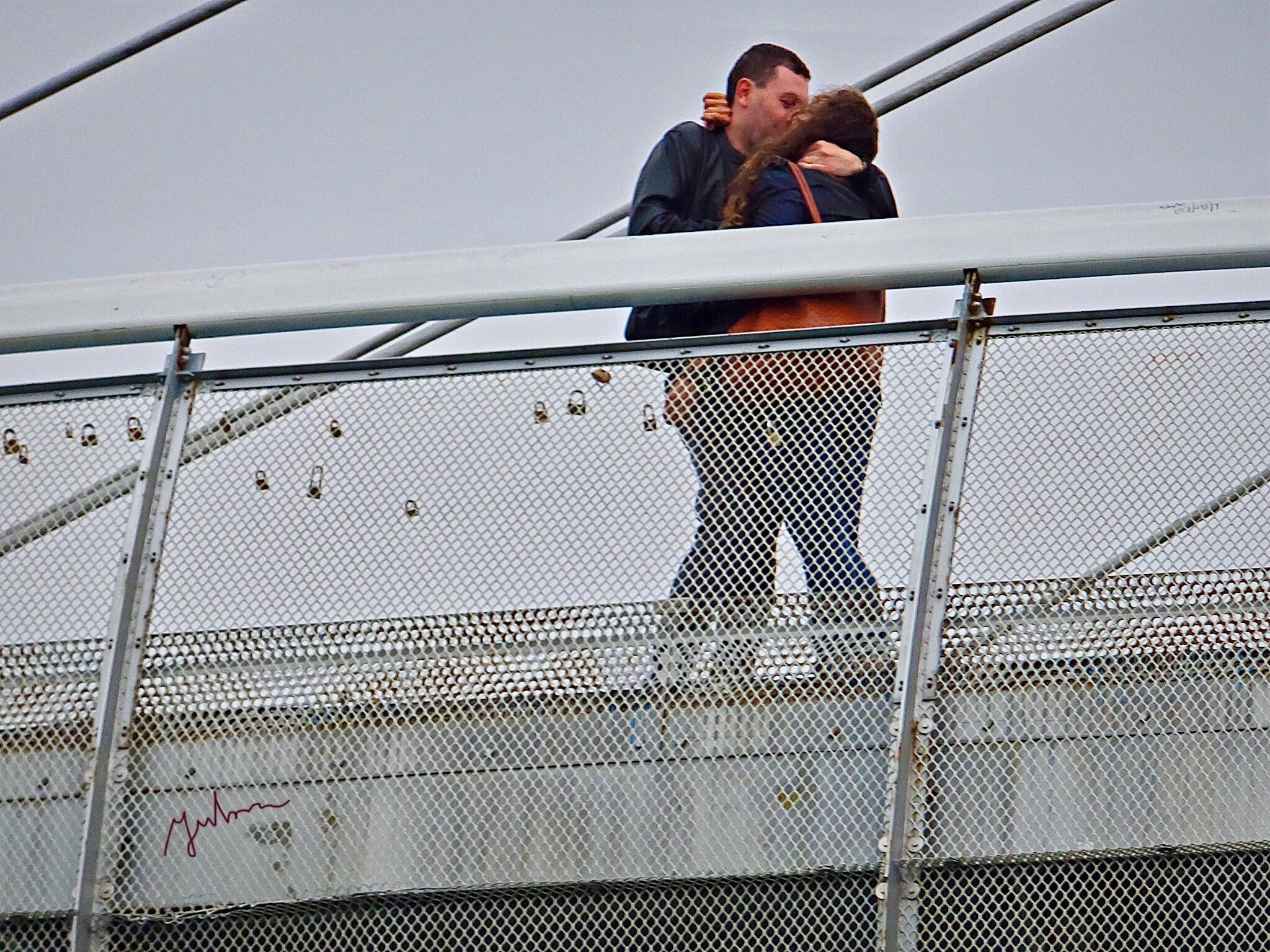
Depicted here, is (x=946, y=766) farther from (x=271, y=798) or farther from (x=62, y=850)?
(x=62, y=850)

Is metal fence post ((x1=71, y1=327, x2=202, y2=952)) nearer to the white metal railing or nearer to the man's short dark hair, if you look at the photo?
the white metal railing

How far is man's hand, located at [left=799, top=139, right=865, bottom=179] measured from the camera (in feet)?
10.3

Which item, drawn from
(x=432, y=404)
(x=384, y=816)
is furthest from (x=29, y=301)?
(x=384, y=816)

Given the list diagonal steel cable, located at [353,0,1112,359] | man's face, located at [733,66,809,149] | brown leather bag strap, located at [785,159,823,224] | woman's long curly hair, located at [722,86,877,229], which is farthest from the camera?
diagonal steel cable, located at [353,0,1112,359]

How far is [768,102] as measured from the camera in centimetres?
367

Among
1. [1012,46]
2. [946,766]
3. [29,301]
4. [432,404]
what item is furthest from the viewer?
[1012,46]

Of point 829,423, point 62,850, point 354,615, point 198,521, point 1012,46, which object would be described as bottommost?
point 62,850

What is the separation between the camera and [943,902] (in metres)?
2.33

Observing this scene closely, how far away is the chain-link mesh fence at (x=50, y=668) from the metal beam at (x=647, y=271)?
30 cm

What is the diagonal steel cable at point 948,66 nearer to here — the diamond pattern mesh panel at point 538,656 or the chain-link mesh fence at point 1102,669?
the diamond pattern mesh panel at point 538,656

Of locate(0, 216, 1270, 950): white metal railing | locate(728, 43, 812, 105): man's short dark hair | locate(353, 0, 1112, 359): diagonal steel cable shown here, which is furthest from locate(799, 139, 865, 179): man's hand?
locate(353, 0, 1112, 359): diagonal steel cable

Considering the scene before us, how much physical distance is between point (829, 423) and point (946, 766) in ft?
1.96

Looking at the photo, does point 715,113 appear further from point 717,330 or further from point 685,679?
point 685,679
